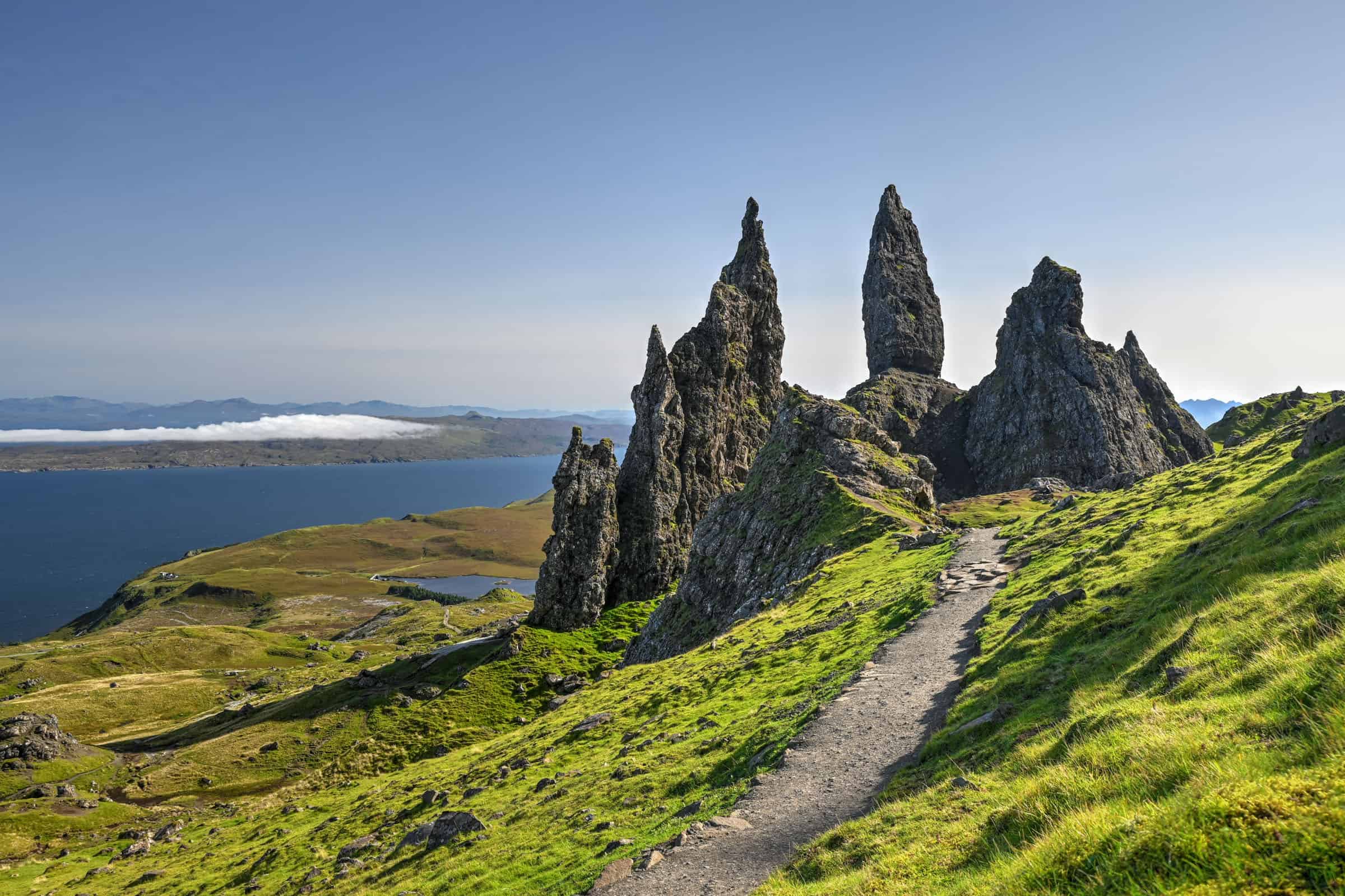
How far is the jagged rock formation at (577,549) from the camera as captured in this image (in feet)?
413

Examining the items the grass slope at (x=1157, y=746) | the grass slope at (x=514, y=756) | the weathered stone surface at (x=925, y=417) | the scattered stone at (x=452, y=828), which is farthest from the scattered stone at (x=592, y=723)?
the weathered stone surface at (x=925, y=417)

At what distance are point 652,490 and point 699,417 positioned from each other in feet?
72.7

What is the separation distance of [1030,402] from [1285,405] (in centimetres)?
6295

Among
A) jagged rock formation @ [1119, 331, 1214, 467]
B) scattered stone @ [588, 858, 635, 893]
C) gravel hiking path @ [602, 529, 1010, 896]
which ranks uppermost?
jagged rock formation @ [1119, 331, 1214, 467]

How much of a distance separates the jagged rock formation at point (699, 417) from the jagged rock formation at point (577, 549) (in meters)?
7.18

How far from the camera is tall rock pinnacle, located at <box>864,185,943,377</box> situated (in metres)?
178

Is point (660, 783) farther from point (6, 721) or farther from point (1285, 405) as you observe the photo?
point (1285, 405)

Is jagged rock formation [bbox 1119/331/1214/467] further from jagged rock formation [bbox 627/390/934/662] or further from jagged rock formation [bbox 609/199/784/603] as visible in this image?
jagged rock formation [bbox 627/390/934/662]

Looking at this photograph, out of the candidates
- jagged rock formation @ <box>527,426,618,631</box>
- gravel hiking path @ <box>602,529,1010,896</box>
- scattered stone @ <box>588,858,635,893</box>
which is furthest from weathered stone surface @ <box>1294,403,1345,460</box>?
jagged rock formation @ <box>527,426,618,631</box>

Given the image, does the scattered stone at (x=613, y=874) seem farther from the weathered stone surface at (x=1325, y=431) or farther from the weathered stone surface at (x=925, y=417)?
the weathered stone surface at (x=925, y=417)

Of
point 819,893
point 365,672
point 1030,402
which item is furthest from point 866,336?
point 819,893

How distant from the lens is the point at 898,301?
6998 inches

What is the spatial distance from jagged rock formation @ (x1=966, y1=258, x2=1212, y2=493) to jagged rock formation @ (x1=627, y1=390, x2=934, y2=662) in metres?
62.6

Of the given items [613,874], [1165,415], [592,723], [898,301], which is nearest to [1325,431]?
[613,874]
